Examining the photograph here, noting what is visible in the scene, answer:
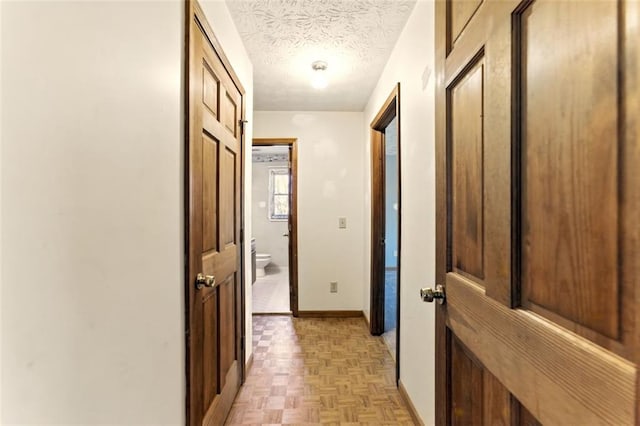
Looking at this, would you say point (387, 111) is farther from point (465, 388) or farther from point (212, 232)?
point (465, 388)

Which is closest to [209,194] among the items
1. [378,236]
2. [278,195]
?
[378,236]

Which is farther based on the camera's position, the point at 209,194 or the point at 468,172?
the point at 209,194

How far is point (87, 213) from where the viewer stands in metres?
0.68

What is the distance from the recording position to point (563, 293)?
52 centimetres

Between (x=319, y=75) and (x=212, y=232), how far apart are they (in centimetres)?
171

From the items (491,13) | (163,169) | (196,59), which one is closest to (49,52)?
(163,169)

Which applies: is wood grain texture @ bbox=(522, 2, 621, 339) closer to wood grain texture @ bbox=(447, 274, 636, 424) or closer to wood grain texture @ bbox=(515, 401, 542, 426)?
wood grain texture @ bbox=(447, 274, 636, 424)

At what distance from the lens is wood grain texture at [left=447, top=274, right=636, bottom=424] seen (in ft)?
1.40

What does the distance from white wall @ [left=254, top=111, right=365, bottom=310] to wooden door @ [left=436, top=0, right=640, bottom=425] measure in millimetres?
2667

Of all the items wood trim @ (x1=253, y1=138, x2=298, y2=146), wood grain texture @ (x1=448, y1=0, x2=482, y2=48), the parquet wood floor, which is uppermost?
wood trim @ (x1=253, y1=138, x2=298, y2=146)

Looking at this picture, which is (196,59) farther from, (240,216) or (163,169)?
(240,216)

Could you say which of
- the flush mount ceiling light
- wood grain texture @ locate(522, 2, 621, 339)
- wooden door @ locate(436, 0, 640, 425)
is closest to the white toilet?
the flush mount ceiling light

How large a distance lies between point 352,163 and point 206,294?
248cm

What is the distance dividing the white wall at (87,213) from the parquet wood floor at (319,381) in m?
1.03
